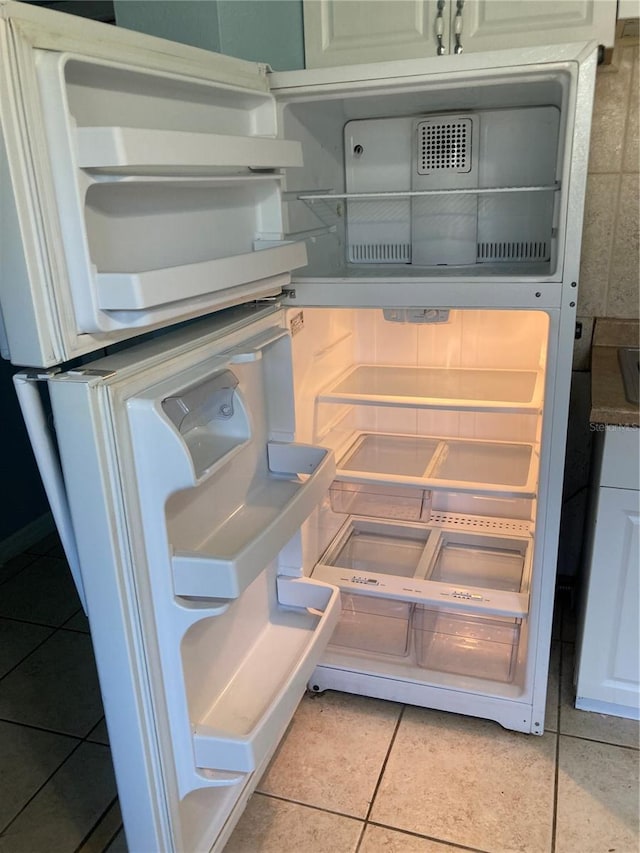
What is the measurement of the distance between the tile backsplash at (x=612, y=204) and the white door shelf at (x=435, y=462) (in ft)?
1.18

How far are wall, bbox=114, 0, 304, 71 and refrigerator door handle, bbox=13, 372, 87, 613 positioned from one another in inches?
36.2

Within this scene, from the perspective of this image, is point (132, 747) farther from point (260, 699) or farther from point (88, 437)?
point (88, 437)

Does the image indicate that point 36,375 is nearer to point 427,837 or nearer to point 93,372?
point 93,372

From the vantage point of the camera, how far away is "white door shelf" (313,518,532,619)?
67.7 inches

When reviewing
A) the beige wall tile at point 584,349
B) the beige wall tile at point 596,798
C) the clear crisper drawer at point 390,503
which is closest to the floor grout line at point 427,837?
the beige wall tile at point 596,798

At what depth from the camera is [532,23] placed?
1329mm

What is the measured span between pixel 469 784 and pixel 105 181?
59.7 inches

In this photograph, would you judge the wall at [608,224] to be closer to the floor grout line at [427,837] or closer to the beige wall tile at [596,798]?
the beige wall tile at [596,798]

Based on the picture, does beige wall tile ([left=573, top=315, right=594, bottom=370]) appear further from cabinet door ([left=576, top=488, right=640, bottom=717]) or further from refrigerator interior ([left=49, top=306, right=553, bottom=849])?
cabinet door ([left=576, top=488, right=640, bottom=717])

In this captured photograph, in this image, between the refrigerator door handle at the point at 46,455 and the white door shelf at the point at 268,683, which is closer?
the refrigerator door handle at the point at 46,455

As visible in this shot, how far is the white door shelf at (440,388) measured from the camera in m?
1.69

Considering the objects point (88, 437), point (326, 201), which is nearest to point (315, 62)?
point (326, 201)

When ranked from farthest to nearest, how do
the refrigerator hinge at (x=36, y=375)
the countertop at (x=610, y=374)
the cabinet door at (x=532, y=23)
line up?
the countertop at (x=610, y=374)
the cabinet door at (x=532, y=23)
the refrigerator hinge at (x=36, y=375)

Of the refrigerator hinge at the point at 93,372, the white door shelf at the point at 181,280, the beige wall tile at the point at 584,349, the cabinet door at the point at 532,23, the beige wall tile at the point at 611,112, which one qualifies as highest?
the cabinet door at the point at 532,23
